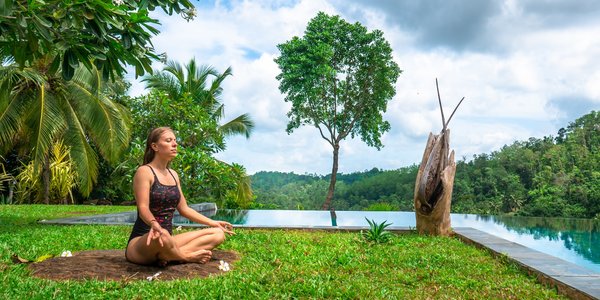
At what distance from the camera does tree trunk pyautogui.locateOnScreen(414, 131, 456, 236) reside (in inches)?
328

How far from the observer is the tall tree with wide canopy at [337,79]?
24.1 meters

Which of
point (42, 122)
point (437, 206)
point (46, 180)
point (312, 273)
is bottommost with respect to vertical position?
point (312, 273)

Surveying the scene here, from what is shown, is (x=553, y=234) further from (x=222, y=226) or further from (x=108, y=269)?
(x=108, y=269)

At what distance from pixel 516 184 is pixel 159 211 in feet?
60.5

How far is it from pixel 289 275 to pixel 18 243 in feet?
14.0

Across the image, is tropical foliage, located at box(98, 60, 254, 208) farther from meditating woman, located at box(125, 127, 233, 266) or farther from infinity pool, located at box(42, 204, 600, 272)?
meditating woman, located at box(125, 127, 233, 266)

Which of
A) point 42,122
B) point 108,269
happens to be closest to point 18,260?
point 108,269

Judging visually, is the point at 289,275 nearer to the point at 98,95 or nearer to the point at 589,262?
the point at 589,262

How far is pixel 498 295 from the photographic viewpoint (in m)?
4.56

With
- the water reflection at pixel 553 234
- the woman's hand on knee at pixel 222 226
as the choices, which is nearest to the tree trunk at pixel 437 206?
the water reflection at pixel 553 234

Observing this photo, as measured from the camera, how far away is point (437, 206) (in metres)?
8.46

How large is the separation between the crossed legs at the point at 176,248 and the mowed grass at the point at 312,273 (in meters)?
0.37

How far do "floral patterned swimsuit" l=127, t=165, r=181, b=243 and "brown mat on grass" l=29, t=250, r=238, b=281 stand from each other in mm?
359

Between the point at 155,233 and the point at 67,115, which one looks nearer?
the point at 155,233
